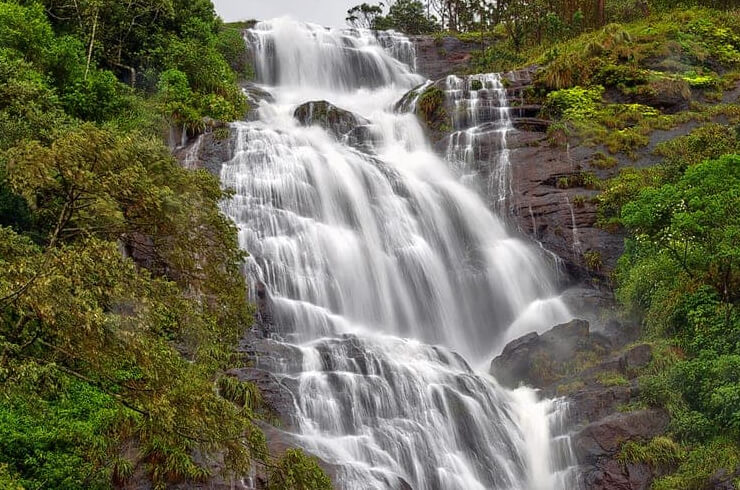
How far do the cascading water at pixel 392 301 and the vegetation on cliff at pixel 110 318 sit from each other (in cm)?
239

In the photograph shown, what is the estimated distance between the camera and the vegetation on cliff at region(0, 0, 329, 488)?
23.5 ft

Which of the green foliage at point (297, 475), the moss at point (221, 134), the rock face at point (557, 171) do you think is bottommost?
the green foliage at point (297, 475)

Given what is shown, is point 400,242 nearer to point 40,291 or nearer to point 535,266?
point 535,266

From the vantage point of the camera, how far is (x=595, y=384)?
15297 millimetres

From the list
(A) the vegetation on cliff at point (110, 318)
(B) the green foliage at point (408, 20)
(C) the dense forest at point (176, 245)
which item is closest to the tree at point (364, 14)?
(B) the green foliage at point (408, 20)

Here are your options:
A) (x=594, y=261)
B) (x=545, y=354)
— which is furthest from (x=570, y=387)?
(x=594, y=261)

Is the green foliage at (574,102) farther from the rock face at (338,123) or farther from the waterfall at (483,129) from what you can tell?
the rock face at (338,123)

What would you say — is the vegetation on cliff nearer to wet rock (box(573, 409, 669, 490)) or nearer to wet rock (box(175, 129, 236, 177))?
wet rock (box(573, 409, 669, 490))

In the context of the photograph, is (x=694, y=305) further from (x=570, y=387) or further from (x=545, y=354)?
(x=570, y=387)

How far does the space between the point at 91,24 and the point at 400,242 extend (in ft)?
48.2

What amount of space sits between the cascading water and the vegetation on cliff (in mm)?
2391

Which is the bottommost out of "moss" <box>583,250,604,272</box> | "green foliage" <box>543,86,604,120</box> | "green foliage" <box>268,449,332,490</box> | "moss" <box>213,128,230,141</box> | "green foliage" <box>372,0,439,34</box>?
"moss" <box>583,250,604,272</box>

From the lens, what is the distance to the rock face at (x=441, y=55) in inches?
1598

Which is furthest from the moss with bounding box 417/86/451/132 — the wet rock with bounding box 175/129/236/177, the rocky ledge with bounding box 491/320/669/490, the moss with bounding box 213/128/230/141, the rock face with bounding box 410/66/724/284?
the rocky ledge with bounding box 491/320/669/490
